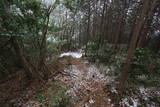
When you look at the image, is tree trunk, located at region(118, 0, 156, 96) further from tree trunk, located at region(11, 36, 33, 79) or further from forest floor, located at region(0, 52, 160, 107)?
tree trunk, located at region(11, 36, 33, 79)

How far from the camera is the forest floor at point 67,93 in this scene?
5056mm

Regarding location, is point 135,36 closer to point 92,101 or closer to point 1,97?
point 92,101

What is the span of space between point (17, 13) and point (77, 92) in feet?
14.9

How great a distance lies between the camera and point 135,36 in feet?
14.4

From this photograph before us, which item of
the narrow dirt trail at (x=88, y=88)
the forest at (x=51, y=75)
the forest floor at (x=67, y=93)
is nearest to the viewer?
the forest at (x=51, y=75)

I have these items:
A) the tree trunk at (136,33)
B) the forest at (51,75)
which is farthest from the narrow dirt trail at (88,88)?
the tree trunk at (136,33)

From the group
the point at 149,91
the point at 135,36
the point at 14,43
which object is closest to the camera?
the point at 135,36

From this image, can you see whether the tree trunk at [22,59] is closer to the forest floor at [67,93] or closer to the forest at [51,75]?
the forest at [51,75]

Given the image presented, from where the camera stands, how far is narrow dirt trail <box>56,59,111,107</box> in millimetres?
5324

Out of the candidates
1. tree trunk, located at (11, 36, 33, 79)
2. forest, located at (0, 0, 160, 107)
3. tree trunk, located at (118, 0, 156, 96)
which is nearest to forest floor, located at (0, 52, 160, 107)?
forest, located at (0, 0, 160, 107)

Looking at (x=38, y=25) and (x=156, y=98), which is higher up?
(x=38, y=25)

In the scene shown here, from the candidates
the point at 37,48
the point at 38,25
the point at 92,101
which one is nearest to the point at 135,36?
the point at 92,101

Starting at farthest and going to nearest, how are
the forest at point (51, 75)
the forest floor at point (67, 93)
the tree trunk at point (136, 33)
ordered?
1. the forest floor at point (67, 93)
2. the forest at point (51, 75)
3. the tree trunk at point (136, 33)

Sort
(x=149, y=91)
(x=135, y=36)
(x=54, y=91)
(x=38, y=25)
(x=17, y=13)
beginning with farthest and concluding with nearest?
(x=149, y=91)
(x=54, y=91)
(x=38, y=25)
(x=135, y=36)
(x=17, y=13)
